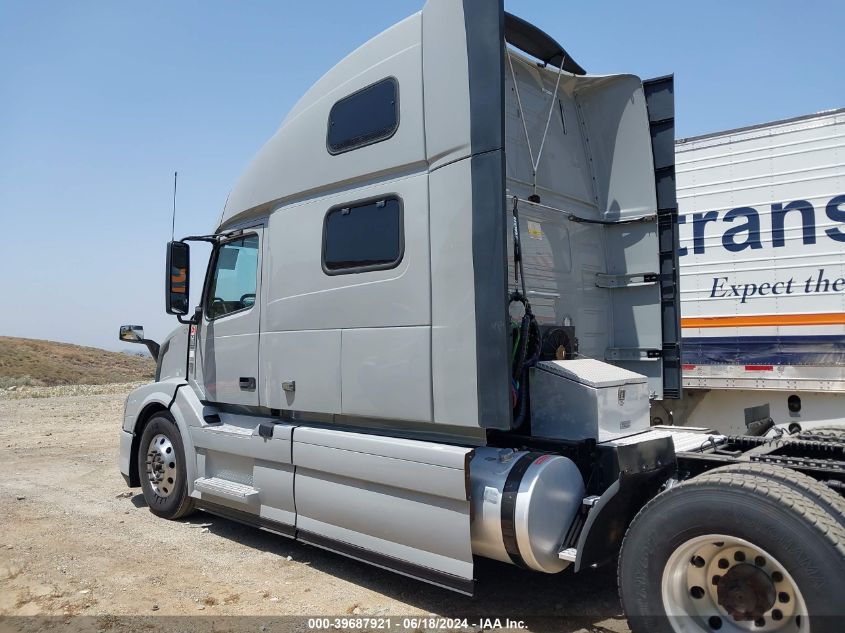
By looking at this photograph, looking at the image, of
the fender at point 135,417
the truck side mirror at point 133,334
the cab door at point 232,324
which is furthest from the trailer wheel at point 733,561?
the truck side mirror at point 133,334

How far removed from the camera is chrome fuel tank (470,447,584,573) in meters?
3.63

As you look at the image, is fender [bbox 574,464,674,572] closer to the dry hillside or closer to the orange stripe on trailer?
the orange stripe on trailer

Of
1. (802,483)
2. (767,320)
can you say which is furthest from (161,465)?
(767,320)

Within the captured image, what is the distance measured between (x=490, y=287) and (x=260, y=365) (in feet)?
8.27

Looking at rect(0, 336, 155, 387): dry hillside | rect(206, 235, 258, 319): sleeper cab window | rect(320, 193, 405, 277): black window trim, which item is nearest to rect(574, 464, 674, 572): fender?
rect(320, 193, 405, 277): black window trim

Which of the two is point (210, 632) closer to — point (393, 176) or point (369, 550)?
point (369, 550)

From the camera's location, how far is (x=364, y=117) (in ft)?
15.4

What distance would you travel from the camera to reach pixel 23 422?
1446cm

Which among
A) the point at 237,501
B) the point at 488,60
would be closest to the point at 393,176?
the point at 488,60

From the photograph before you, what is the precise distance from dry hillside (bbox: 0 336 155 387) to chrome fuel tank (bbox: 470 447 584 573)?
34.7 metres

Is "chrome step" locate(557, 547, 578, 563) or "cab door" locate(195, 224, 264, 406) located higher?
"cab door" locate(195, 224, 264, 406)

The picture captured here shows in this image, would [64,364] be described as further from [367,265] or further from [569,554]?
[569,554]

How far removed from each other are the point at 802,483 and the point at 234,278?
185 inches

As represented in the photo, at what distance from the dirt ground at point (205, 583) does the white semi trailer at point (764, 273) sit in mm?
2783
